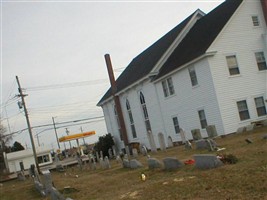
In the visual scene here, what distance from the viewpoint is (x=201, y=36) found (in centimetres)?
3184

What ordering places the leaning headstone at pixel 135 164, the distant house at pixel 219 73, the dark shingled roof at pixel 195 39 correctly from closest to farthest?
the leaning headstone at pixel 135 164 < the distant house at pixel 219 73 < the dark shingled roof at pixel 195 39

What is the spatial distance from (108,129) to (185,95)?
22.0 m

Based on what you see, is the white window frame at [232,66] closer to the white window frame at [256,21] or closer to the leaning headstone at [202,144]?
the white window frame at [256,21]

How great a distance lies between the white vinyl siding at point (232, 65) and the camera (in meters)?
29.2

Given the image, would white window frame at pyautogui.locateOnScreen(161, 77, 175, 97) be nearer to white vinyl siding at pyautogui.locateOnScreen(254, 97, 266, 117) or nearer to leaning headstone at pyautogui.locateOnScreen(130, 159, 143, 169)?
white vinyl siding at pyautogui.locateOnScreen(254, 97, 266, 117)

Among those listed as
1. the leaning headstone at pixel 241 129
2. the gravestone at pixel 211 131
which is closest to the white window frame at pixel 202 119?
the gravestone at pixel 211 131

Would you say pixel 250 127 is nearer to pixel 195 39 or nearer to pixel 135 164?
pixel 195 39

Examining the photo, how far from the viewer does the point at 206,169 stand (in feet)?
42.5

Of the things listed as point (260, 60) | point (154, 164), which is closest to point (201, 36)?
point (260, 60)

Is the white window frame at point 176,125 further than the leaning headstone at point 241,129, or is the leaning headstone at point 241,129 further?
the white window frame at point 176,125

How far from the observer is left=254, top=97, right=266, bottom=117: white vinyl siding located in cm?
2914

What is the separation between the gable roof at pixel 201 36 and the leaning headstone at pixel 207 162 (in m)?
15.9

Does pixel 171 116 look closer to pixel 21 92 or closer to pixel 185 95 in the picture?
pixel 185 95

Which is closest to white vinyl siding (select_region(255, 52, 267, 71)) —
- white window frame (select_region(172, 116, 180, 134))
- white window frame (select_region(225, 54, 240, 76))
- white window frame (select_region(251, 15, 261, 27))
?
white window frame (select_region(225, 54, 240, 76))
